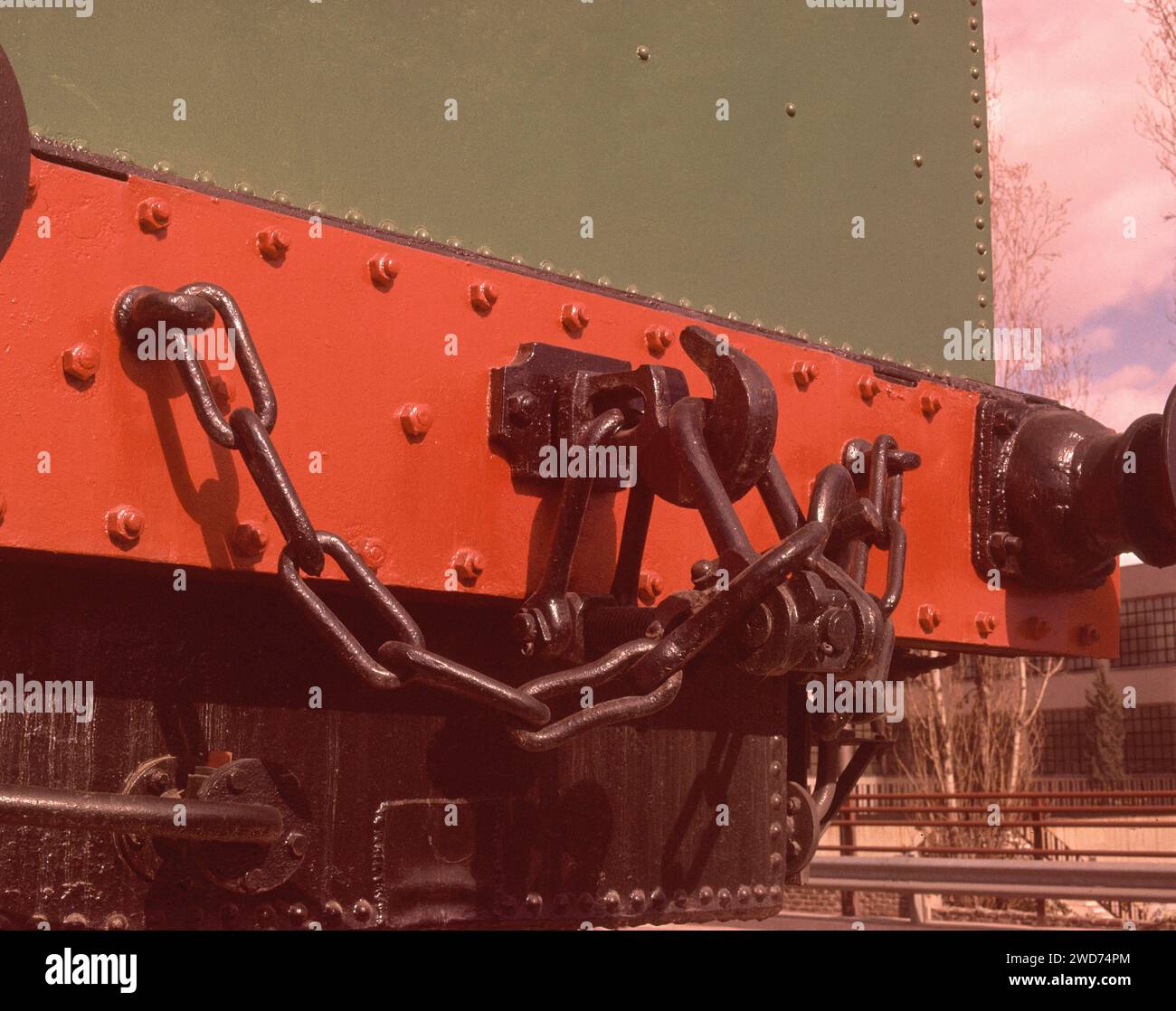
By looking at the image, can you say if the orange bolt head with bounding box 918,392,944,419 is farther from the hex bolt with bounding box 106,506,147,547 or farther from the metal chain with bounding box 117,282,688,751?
the hex bolt with bounding box 106,506,147,547

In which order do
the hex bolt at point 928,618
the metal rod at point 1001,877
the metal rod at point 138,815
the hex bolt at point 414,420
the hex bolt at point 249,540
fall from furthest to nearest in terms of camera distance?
the metal rod at point 1001,877 → the hex bolt at point 928,618 → the hex bolt at point 414,420 → the hex bolt at point 249,540 → the metal rod at point 138,815

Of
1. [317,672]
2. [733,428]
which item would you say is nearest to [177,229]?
[317,672]

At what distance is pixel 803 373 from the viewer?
2012mm

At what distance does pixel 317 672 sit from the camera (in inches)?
63.8

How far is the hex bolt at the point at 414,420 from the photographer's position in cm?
158

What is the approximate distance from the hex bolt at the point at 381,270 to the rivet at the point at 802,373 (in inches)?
25.6

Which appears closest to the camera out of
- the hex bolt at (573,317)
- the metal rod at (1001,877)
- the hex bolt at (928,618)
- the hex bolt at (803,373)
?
the hex bolt at (573,317)

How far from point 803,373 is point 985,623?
52 cm

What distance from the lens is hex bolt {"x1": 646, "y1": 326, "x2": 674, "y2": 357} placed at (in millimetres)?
1858

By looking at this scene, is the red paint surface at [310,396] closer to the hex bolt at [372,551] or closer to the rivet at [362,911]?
the hex bolt at [372,551]

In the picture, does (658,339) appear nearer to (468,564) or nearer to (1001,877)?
(468,564)

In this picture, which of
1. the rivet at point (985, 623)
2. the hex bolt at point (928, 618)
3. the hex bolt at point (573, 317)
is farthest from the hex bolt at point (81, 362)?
the rivet at point (985, 623)

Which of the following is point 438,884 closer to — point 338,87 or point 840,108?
point 338,87

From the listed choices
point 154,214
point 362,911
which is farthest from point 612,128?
point 362,911
